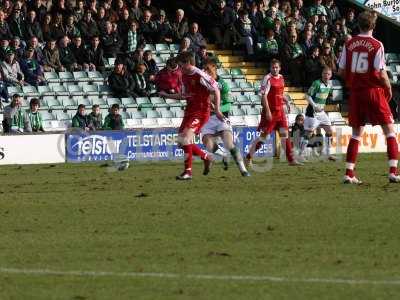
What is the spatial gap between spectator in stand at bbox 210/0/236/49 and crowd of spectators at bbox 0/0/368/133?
3 cm

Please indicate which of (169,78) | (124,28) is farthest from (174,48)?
(169,78)

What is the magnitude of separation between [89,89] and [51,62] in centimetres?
115

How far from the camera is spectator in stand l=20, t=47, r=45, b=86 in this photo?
2959 cm

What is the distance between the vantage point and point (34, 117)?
2786 cm

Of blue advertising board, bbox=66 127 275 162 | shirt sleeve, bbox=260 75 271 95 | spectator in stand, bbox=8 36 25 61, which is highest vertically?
spectator in stand, bbox=8 36 25 61

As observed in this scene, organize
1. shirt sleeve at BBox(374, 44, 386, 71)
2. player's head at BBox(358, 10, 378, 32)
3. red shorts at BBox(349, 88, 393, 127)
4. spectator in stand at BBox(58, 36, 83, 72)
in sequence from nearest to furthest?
player's head at BBox(358, 10, 378, 32) < shirt sleeve at BBox(374, 44, 386, 71) < red shorts at BBox(349, 88, 393, 127) < spectator in stand at BBox(58, 36, 83, 72)

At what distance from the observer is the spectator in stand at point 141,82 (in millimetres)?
30984

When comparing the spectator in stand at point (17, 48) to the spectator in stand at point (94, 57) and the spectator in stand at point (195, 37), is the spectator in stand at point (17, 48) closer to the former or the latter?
the spectator in stand at point (94, 57)

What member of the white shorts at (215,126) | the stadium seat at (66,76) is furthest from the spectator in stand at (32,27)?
the white shorts at (215,126)

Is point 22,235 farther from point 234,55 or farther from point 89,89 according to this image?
point 234,55

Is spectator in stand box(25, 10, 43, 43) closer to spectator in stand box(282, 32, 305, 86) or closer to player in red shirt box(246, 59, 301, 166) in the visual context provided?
spectator in stand box(282, 32, 305, 86)

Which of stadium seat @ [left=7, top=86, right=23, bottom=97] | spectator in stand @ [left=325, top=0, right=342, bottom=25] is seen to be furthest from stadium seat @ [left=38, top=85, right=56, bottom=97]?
spectator in stand @ [left=325, top=0, right=342, bottom=25]

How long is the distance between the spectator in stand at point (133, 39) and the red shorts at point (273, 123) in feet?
27.2

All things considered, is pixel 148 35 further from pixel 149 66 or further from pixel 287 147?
pixel 287 147
